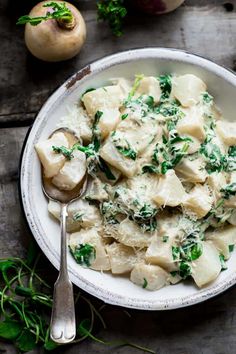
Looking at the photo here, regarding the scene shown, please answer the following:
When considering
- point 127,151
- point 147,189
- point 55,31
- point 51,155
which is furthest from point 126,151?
point 55,31

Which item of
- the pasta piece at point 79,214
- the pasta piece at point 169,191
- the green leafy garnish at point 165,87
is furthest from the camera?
the green leafy garnish at point 165,87

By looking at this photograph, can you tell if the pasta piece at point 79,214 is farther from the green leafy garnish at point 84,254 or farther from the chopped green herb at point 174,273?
the chopped green herb at point 174,273

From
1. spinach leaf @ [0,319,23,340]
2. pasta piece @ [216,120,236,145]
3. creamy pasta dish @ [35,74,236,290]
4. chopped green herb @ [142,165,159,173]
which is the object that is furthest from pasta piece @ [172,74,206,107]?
spinach leaf @ [0,319,23,340]

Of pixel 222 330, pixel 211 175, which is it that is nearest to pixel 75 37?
pixel 211 175

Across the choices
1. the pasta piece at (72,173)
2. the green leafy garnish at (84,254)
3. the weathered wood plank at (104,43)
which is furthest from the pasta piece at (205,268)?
the weathered wood plank at (104,43)

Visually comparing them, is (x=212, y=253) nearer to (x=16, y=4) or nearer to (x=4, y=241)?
(x=4, y=241)
